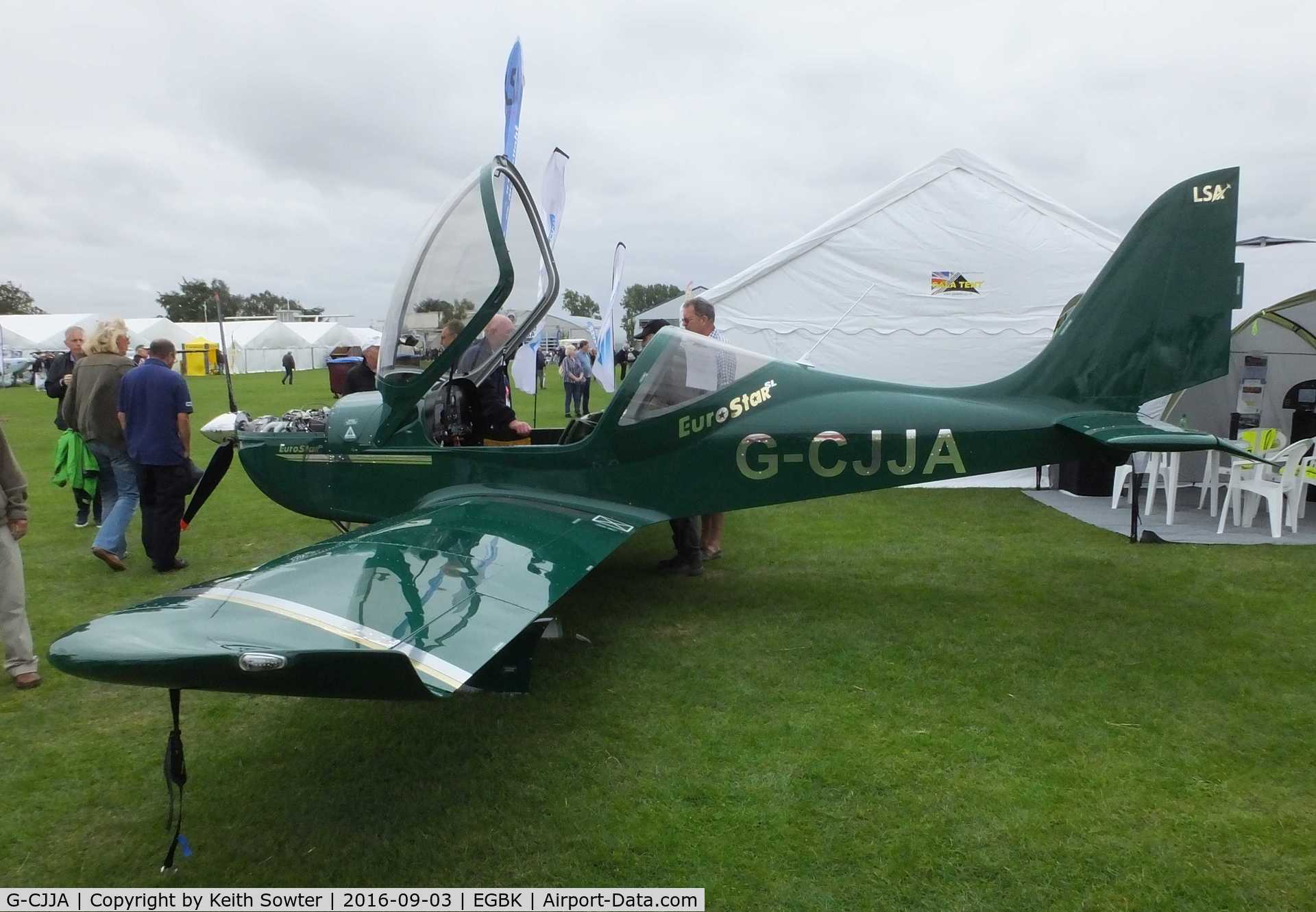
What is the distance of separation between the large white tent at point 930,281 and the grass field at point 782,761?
13.8 feet

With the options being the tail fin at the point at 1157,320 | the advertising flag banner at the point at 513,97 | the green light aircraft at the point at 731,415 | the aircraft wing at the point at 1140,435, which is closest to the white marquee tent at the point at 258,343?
the advertising flag banner at the point at 513,97

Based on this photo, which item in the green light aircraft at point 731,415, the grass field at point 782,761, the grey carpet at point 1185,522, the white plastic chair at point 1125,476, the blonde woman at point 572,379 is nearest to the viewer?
the grass field at point 782,761

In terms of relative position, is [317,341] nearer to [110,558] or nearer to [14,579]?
[110,558]

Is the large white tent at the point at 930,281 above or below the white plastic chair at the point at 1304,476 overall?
above

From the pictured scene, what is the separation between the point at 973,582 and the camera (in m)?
5.41

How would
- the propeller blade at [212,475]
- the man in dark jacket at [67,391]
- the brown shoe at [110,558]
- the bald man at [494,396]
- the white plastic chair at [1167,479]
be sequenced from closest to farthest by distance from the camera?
the bald man at [494,396]
the propeller blade at [212,475]
the brown shoe at [110,558]
the man in dark jacket at [67,391]
the white plastic chair at [1167,479]

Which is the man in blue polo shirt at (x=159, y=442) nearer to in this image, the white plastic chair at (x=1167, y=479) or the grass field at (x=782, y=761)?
the grass field at (x=782, y=761)

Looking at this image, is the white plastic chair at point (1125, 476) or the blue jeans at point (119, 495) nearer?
the blue jeans at point (119, 495)

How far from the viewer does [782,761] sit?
3.13 m

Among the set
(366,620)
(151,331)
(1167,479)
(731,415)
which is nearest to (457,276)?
(731,415)

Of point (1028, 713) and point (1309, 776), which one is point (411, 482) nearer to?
point (1028, 713)

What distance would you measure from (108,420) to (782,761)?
5.52 meters

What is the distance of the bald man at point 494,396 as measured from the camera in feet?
16.6

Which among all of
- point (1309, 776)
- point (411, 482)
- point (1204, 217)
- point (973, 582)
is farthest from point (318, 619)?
point (1204, 217)
